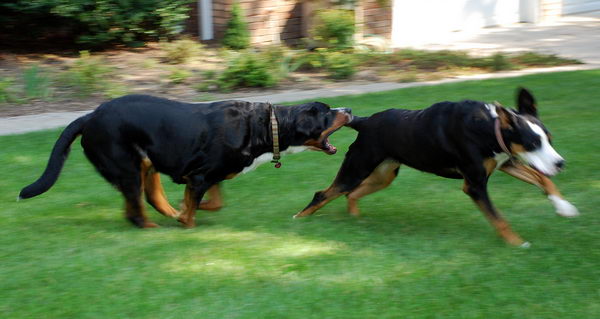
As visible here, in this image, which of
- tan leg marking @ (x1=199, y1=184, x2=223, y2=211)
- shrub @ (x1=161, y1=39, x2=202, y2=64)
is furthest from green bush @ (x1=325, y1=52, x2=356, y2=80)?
tan leg marking @ (x1=199, y1=184, x2=223, y2=211)

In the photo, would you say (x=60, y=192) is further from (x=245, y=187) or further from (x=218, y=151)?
(x=218, y=151)

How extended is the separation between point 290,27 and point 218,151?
10475 millimetres

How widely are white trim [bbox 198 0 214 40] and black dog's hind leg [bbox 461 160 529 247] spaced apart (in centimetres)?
1118

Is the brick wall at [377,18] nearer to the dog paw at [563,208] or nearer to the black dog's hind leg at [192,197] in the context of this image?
the black dog's hind leg at [192,197]

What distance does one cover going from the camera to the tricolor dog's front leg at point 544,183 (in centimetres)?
570

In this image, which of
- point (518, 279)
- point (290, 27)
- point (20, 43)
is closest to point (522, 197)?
point (518, 279)

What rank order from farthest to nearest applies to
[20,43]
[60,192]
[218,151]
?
1. [20,43]
2. [60,192]
3. [218,151]

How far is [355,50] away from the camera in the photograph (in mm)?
14992

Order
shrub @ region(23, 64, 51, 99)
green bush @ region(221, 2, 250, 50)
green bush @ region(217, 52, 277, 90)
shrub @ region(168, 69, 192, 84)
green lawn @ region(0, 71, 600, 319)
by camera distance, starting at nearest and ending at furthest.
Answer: green lawn @ region(0, 71, 600, 319), shrub @ region(23, 64, 51, 99), green bush @ region(217, 52, 277, 90), shrub @ region(168, 69, 192, 84), green bush @ region(221, 2, 250, 50)

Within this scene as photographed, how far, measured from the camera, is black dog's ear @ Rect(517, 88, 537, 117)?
5.66 meters

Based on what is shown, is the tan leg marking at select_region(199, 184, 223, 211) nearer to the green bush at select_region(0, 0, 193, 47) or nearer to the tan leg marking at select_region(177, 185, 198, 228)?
the tan leg marking at select_region(177, 185, 198, 228)

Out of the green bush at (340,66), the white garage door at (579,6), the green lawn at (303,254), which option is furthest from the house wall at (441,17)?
the green lawn at (303,254)

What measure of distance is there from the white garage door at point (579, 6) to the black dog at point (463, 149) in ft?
50.9

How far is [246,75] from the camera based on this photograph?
12734 mm
